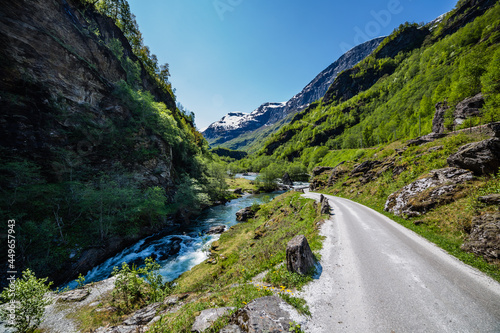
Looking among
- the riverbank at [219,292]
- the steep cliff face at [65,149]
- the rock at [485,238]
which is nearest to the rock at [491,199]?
the rock at [485,238]

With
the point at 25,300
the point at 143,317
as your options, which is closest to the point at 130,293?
the point at 143,317

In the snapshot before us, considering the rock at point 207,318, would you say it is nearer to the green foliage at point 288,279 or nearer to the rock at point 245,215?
the green foliage at point 288,279

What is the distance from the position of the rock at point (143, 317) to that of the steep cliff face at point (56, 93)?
941 inches

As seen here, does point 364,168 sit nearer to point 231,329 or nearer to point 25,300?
point 231,329

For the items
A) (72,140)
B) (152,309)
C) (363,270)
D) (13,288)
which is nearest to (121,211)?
(72,140)

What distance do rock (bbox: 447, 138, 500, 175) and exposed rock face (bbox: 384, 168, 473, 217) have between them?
2.00 feet

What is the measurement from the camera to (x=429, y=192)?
14.3 meters

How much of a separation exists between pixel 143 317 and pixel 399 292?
1181 centimetres

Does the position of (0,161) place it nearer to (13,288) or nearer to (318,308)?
(13,288)

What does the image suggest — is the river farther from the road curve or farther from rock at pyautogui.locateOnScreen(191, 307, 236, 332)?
the road curve

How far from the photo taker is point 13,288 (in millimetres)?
7707

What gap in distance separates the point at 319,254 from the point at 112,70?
165ft

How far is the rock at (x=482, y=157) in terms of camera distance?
1216cm

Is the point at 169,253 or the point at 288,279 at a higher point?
the point at 288,279
